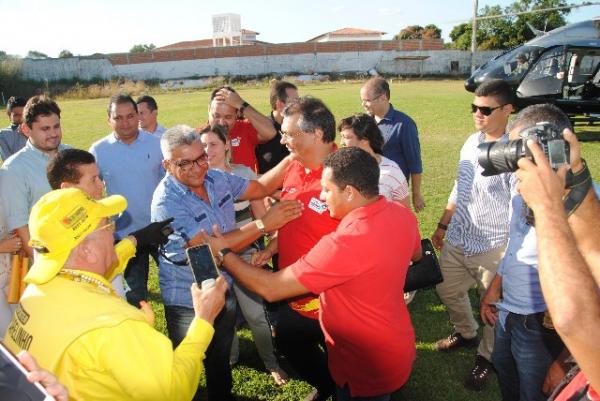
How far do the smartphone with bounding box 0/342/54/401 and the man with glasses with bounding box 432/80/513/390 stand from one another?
3.35 meters

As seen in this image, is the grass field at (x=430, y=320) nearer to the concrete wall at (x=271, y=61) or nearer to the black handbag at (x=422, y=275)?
the black handbag at (x=422, y=275)

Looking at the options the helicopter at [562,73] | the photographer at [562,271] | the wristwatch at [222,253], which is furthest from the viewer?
the helicopter at [562,73]

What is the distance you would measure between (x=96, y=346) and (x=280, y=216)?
1.65 metres

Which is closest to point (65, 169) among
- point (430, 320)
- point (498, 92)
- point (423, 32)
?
point (498, 92)

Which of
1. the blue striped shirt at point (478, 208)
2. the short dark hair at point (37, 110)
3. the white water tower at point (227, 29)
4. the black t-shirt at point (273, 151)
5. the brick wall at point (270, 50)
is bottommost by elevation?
the blue striped shirt at point (478, 208)

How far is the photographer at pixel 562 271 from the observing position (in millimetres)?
1411

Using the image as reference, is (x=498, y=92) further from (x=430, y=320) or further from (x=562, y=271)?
(x=562, y=271)

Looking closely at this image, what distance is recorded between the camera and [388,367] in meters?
2.52

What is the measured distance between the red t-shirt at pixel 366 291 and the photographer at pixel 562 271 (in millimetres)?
843

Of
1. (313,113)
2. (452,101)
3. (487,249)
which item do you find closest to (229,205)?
(313,113)

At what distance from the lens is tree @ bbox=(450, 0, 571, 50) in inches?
2274

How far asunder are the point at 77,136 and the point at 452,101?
18.0m

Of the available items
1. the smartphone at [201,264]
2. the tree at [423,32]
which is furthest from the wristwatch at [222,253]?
the tree at [423,32]

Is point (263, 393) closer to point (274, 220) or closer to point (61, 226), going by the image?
point (274, 220)
